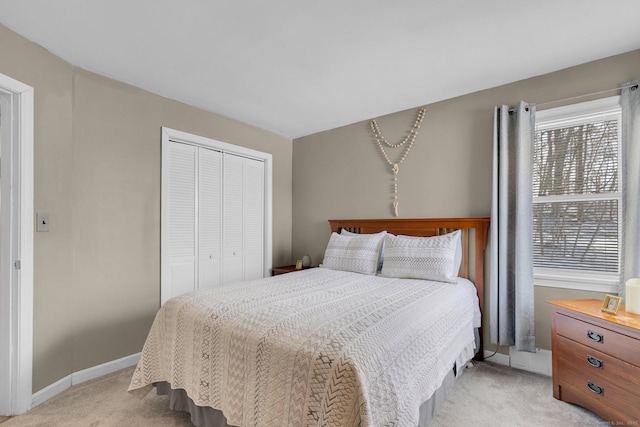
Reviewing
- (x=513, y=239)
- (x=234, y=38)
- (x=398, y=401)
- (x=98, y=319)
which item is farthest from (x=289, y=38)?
(x=98, y=319)

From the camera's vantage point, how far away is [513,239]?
8.63ft

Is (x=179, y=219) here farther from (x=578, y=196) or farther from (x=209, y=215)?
(x=578, y=196)

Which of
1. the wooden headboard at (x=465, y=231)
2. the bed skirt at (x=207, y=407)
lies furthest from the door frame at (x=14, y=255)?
the wooden headboard at (x=465, y=231)

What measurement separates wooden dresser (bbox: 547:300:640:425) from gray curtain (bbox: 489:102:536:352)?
29cm

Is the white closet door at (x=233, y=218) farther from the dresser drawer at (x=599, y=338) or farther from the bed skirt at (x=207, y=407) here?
the dresser drawer at (x=599, y=338)

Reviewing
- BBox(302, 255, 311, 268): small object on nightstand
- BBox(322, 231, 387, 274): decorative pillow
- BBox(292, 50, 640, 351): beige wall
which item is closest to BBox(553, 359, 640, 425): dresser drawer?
BBox(292, 50, 640, 351): beige wall

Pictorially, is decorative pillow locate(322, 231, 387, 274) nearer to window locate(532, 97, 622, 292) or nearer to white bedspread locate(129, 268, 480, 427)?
white bedspread locate(129, 268, 480, 427)

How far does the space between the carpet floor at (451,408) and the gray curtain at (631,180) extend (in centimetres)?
93

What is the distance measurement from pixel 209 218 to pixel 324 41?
2.18 metres

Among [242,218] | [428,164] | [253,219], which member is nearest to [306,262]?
[253,219]

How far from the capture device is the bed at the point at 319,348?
1271mm

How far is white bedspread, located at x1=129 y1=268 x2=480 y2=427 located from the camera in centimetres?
126

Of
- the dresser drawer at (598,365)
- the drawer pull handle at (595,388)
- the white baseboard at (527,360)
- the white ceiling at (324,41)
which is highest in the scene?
the white ceiling at (324,41)

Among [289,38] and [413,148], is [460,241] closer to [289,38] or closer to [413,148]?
[413,148]
